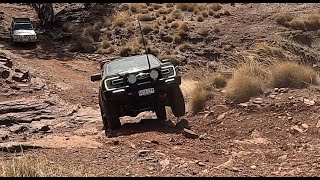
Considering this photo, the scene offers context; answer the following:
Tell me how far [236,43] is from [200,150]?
17.3 meters

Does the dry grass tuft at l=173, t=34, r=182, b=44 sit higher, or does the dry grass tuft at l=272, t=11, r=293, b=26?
the dry grass tuft at l=272, t=11, r=293, b=26

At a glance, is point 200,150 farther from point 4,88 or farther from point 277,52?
point 277,52

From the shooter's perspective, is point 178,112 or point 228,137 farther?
point 178,112

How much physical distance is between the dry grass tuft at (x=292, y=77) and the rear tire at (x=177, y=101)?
2293 millimetres

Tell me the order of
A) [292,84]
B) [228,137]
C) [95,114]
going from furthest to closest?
[95,114]
[292,84]
[228,137]

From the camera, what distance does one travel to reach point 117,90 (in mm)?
9836

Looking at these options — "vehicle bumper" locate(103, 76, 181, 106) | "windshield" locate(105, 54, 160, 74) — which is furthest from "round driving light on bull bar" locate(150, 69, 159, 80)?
"windshield" locate(105, 54, 160, 74)

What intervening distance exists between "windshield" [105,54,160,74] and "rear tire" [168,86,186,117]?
0.69m

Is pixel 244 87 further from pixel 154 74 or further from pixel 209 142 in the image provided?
pixel 209 142

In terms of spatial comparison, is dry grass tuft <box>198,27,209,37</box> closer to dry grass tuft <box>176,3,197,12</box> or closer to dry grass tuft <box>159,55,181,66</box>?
dry grass tuft <box>159,55,181,66</box>

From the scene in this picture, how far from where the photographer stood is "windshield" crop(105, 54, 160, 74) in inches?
413

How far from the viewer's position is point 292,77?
37.1 feet

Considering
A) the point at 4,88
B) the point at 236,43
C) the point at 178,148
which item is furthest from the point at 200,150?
the point at 236,43

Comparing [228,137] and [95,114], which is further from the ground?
[228,137]
